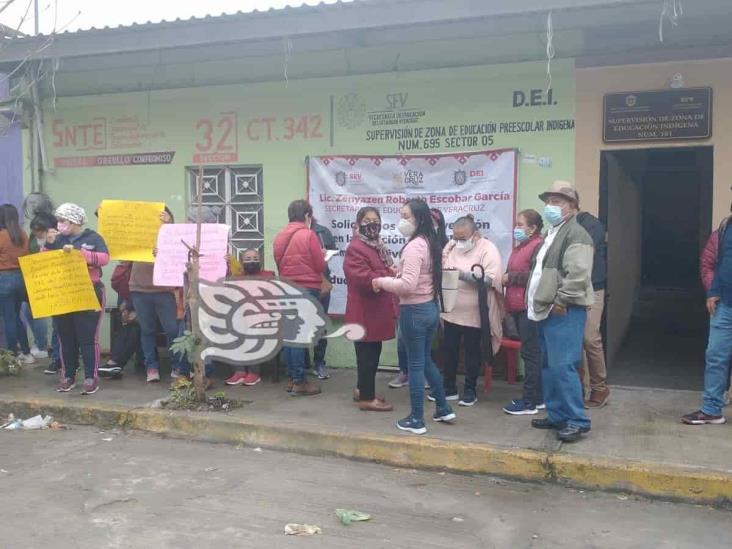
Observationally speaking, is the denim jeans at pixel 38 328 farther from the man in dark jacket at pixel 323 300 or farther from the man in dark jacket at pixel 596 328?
the man in dark jacket at pixel 596 328

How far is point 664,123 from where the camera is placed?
6.00 meters

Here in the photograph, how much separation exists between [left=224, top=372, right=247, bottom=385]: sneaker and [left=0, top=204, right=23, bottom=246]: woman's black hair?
105 inches

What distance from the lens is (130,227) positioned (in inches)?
257

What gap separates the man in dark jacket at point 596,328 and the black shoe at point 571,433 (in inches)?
35.5

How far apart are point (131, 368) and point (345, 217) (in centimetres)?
282

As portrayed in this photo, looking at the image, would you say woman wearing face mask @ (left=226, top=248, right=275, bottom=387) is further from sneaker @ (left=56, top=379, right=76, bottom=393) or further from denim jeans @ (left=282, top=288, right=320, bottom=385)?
sneaker @ (left=56, top=379, right=76, bottom=393)

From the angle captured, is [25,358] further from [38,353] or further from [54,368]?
[54,368]

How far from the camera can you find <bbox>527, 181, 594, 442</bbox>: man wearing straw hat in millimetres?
4773

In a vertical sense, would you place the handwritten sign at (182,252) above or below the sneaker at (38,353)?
above

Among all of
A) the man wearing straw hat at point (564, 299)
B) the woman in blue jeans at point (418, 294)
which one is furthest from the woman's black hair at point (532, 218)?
the woman in blue jeans at point (418, 294)

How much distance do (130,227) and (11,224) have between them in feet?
5.65

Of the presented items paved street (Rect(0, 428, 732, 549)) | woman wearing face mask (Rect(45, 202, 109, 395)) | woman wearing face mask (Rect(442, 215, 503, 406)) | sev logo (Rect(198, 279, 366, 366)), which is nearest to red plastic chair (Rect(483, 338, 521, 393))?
woman wearing face mask (Rect(442, 215, 503, 406))

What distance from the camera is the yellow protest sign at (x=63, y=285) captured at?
6.32 metres

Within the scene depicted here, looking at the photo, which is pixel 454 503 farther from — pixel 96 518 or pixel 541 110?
pixel 541 110
